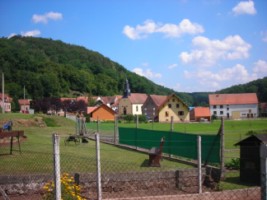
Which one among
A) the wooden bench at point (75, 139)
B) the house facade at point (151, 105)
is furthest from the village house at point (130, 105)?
the wooden bench at point (75, 139)

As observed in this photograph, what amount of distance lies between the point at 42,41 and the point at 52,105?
85863mm

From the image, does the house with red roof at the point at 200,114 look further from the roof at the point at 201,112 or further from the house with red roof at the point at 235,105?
the house with red roof at the point at 235,105

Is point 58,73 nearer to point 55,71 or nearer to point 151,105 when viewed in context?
point 55,71

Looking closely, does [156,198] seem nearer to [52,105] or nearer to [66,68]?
[52,105]

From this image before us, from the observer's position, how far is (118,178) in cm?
849

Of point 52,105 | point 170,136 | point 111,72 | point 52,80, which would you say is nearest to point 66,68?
point 52,80

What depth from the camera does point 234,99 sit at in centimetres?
11512

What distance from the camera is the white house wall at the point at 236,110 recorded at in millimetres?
110394

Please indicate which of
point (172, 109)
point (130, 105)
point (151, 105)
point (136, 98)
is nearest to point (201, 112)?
point (172, 109)

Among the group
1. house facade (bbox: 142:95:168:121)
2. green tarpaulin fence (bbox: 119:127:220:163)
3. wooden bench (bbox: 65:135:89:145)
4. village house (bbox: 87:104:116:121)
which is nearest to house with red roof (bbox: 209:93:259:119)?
house facade (bbox: 142:95:168:121)

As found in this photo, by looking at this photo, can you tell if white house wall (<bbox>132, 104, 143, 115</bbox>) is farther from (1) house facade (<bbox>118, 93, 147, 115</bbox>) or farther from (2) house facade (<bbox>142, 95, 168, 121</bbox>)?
(2) house facade (<bbox>142, 95, 168, 121</bbox>)

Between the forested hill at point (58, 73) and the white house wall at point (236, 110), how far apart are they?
36298 mm

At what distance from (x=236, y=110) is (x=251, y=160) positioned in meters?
108

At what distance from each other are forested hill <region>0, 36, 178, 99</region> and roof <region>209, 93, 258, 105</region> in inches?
2291
